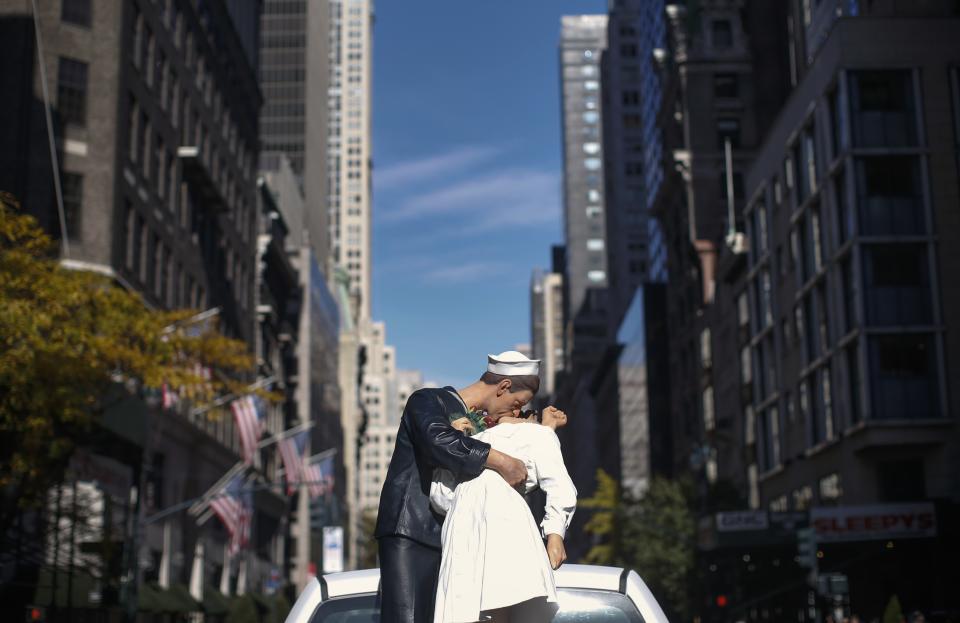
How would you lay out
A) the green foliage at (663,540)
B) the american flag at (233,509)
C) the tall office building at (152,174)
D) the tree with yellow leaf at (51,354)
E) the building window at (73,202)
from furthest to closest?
the green foliage at (663,540) → the american flag at (233,509) → the building window at (73,202) → the tall office building at (152,174) → the tree with yellow leaf at (51,354)

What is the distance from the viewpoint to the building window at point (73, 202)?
4312cm

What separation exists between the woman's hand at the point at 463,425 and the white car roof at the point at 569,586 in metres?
0.65

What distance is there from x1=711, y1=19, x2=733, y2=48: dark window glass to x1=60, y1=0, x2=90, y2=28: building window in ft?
185

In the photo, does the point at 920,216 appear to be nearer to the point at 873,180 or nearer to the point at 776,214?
the point at 873,180

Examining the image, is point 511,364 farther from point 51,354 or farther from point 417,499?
point 51,354

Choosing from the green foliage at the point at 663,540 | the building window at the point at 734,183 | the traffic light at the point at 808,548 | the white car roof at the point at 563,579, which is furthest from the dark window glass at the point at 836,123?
the white car roof at the point at 563,579

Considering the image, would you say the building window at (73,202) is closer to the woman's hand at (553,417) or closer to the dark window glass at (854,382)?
the dark window glass at (854,382)

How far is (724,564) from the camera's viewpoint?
211ft

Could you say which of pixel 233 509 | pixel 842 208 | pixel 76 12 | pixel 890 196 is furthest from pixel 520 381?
pixel 842 208

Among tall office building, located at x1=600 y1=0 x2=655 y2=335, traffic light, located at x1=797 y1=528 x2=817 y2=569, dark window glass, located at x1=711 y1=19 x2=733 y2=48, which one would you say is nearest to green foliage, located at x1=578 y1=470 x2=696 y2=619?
traffic light, located at x1=797 y1=528 x2=817 y2=569

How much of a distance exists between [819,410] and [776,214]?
11.6 meters

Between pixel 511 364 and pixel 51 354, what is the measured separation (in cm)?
2206

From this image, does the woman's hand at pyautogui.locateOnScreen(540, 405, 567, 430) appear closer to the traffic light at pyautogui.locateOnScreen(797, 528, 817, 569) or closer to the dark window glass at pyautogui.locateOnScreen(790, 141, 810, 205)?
the traffic light at pyautogui.locateOnScreen(797, 528, 817, 569)

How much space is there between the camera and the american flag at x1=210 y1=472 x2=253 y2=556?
4391cm
